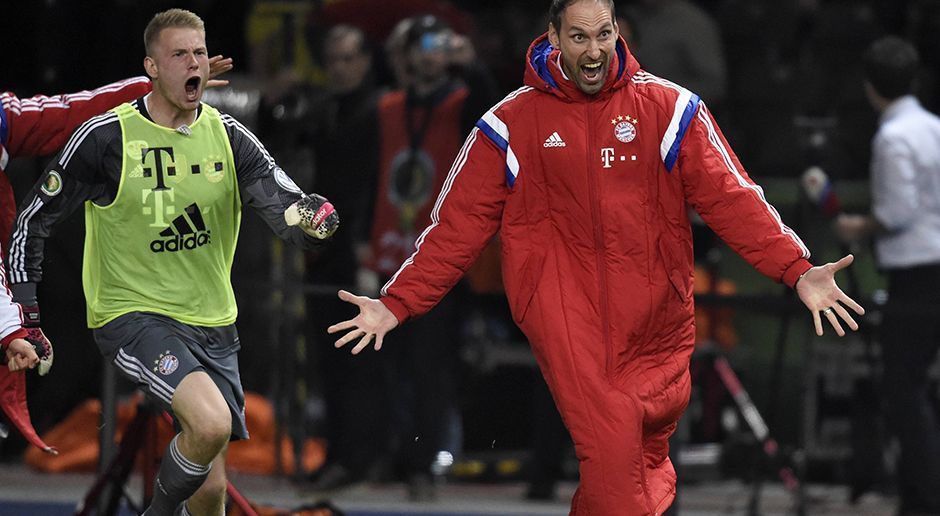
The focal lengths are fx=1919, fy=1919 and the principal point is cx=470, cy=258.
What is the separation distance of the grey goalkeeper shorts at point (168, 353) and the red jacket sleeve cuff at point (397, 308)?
763 mm

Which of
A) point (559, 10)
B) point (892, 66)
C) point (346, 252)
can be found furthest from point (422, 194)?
point (559, 10)

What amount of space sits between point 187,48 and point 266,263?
428cm

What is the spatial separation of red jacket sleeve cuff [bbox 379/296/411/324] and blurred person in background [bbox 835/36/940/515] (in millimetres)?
3238

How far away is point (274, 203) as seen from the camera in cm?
727

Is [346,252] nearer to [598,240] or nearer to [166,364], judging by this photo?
[166,364]

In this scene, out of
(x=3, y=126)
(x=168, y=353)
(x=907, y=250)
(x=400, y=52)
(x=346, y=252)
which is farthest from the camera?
(x=346, y=252)

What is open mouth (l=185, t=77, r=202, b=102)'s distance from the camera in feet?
23.5

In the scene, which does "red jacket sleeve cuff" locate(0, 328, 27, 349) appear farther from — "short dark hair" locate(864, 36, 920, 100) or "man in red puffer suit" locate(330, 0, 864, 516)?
"short dark hair" locate(864, 36, 920, 100)

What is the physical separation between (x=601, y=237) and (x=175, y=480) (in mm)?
1823

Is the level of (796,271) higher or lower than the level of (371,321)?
higher

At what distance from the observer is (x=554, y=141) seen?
22.9 ft

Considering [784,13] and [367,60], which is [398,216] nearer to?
[367,60]

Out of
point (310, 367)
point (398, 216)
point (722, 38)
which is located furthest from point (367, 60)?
point (722, 38)

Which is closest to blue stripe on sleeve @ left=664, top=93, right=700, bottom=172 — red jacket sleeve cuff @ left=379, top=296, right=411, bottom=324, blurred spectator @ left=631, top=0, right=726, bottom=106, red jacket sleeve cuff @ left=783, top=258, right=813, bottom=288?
red jacket sleeve cuff @ left=783, top=258, right=813, bottom=288
